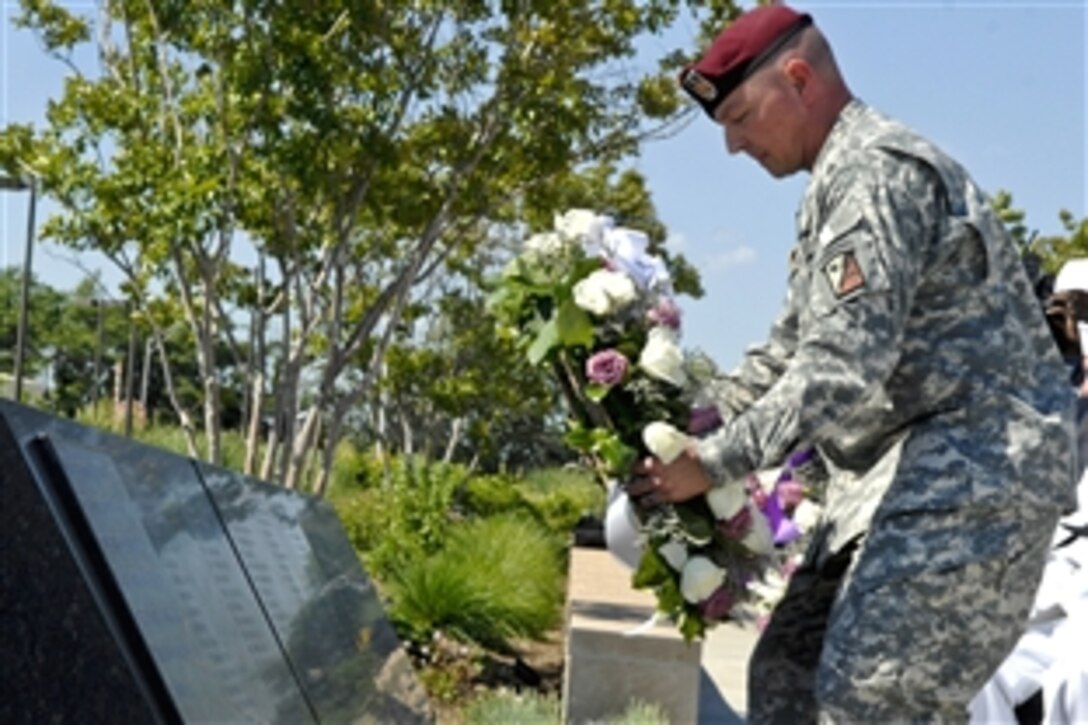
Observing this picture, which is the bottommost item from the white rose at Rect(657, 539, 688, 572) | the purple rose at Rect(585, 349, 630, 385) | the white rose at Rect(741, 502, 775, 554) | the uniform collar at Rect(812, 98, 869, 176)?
the white rose at Rect(657, 539, 688, 572)

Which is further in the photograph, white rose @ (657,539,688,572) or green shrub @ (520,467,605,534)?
green shrub @ (520,467,605,534)

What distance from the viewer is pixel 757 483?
410cm

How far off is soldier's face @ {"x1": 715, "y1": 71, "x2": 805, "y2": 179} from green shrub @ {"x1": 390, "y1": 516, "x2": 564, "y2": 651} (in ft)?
25.2

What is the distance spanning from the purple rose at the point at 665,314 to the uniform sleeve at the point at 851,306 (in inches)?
26.2

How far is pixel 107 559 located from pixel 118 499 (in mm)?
258

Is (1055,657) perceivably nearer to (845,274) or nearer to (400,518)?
(845,274)

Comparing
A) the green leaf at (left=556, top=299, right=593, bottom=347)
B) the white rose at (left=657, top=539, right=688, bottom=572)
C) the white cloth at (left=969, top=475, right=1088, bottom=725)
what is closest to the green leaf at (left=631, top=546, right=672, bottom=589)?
the white rose at (left=657, top=539, right=688, bottom=572)

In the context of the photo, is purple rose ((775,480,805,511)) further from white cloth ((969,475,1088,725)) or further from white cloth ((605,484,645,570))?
white cloth ((969,475,1088,725))

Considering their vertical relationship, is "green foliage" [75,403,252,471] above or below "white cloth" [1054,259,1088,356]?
below

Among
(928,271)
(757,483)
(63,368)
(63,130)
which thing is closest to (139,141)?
(63,130)

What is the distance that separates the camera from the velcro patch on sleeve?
120 inches

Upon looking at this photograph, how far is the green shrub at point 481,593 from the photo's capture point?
11.1 meters

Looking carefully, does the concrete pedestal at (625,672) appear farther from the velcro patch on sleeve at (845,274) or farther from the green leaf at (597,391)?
the velcro patch on sleeve at (845,274)

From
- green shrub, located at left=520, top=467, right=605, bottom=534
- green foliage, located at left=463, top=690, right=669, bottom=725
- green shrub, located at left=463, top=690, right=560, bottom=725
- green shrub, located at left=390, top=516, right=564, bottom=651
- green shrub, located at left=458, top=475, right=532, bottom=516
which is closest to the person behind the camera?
green foliage, located at left=463, top=690, right=669, bottom=725
